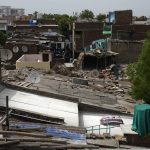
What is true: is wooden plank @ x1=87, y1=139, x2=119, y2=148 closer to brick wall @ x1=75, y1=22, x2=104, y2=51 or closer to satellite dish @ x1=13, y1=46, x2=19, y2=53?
satellite dish @ x1=13, y1=46, x2=19, y2=53

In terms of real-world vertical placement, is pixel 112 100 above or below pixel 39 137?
below

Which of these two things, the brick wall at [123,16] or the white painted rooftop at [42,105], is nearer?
the white painted rooftop at [42,105]

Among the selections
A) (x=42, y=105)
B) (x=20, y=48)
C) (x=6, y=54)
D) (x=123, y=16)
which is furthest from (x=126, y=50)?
(x=42, y=105)

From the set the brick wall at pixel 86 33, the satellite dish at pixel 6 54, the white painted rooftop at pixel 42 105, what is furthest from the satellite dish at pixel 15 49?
the white painted rooftop at pixel 42 105

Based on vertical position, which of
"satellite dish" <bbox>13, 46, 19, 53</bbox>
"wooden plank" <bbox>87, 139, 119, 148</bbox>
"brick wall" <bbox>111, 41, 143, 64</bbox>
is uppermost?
"wooden plank" <bbox>87, 139, 119, 148</bbox>

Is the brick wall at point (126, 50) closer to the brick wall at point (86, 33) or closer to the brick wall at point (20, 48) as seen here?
the brick wall at point (86, 33)

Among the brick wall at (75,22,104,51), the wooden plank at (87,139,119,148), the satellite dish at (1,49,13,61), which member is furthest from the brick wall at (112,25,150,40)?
the wooden plank at (87,139,119,148)

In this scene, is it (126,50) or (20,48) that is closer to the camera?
(20,48)

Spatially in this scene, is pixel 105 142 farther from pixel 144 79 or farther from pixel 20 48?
pixel 20 48

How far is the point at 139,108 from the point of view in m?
13.5

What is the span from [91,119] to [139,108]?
287 cm

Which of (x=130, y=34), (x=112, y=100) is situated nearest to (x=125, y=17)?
(x=130, y=34)

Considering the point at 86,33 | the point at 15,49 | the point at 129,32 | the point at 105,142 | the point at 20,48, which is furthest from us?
the point at 86,33

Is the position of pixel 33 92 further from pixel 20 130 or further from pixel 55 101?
pixel 20 130
